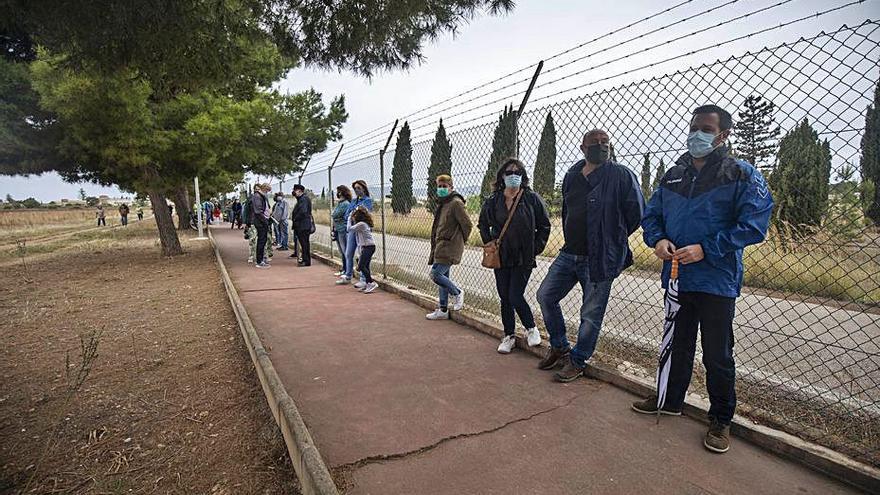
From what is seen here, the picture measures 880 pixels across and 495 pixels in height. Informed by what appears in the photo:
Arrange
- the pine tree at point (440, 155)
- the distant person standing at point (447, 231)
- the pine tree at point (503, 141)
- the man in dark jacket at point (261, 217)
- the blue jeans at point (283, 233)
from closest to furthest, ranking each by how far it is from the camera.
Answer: the pine tree at point (503, 141), the distant person standing at point (447, 231), the pine tree at point (440, 155), the man in dark jacket at point (261, 217), the blue jeans at point (283, 233)

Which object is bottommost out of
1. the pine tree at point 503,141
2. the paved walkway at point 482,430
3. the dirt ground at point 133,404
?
the dirt ground at point 133,404

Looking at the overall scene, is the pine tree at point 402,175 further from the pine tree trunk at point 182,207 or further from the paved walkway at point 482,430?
the pine tree trunk at point 182,207

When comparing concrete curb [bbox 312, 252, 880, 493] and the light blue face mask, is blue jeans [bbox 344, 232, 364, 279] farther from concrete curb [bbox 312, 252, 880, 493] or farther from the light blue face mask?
the light blue face mask

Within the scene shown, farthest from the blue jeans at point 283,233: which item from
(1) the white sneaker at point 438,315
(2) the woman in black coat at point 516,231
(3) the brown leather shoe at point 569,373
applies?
(3) the brown leather shoe at point 569,373

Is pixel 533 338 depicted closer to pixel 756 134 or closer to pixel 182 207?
pixel 756 134

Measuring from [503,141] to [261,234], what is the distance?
7.27m

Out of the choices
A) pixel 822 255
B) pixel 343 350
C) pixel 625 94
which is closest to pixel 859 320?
pixel 822 255

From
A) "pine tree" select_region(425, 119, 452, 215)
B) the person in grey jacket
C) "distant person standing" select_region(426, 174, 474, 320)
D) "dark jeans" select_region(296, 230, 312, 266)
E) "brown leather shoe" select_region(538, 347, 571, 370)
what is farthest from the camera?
the person in grey jacket

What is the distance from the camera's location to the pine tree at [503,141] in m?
4.50

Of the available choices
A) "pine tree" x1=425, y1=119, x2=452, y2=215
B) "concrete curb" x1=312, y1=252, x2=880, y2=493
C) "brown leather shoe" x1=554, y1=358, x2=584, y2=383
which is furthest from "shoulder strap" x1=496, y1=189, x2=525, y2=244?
"pine tree" x1=425, y1=119, x2=452, y2=215

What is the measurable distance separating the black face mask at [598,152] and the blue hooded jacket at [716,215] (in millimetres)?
578

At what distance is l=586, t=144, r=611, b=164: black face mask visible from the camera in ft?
10.8

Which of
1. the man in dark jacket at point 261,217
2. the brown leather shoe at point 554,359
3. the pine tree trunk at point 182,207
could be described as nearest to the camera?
the brown leather shoe at point 554,359

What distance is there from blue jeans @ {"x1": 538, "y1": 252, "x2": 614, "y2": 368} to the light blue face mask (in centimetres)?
109
